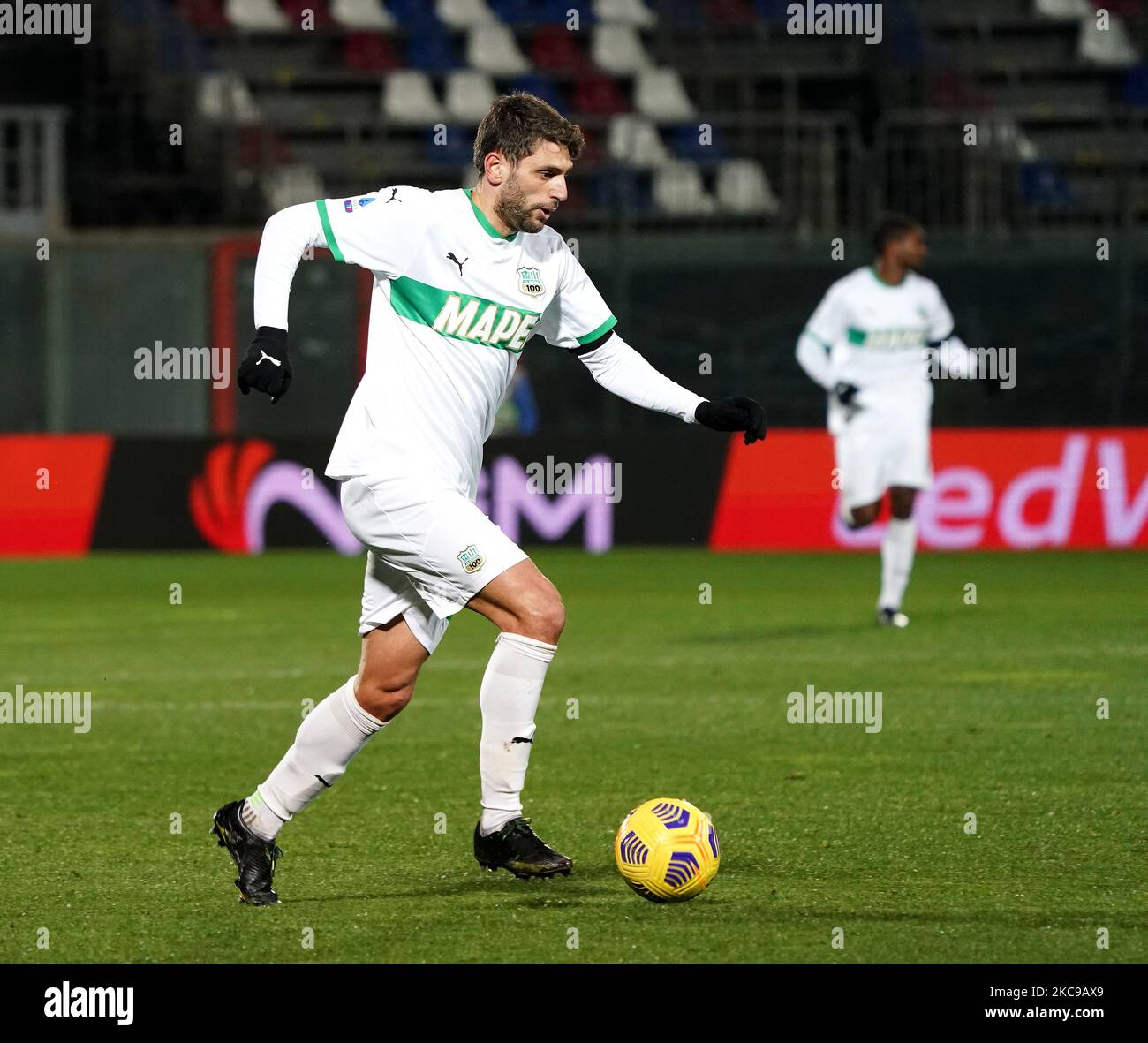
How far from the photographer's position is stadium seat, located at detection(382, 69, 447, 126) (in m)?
22.7

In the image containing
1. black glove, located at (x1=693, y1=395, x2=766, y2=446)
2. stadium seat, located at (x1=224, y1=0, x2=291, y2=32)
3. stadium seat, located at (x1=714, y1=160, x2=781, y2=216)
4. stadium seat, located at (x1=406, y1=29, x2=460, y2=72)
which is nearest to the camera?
black glove, located at (x1=693, y1=395, x2=766, y2=446)

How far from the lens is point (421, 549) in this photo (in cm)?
546

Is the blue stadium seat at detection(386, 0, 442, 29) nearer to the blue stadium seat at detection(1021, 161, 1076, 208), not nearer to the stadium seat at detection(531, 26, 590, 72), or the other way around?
the stadium seat at detection(531, 26, 590, 72)

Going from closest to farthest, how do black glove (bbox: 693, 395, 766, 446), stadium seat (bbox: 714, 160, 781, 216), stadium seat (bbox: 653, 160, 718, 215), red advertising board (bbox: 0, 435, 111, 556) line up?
black glove (bbox: 693, 395, 766, 446) → red advertising board (bbox: 0, 435, 111, 556) → stadium seat (bbox: 714, 160, 781, 216) → stadium seat (bbox: 653, 160, 718, 215)

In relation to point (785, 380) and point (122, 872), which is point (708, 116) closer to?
point (785, 380)

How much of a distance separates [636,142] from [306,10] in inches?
174

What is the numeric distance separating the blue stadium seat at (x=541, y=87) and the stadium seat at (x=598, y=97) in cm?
19

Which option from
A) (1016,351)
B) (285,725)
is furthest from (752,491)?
(285,725)

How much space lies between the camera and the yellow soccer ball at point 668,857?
5.41m

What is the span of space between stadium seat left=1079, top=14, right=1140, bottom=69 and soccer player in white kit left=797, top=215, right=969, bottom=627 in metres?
10.8

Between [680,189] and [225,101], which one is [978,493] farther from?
[225,101]

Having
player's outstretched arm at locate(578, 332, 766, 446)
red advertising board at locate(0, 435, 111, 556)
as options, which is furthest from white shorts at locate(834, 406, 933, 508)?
red advertising board at locate(0, 435, 111, 556)

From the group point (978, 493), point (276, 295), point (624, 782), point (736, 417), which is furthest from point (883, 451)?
point (276, 295)

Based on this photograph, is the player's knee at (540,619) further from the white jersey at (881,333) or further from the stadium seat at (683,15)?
the stadium seat at (683,15)
